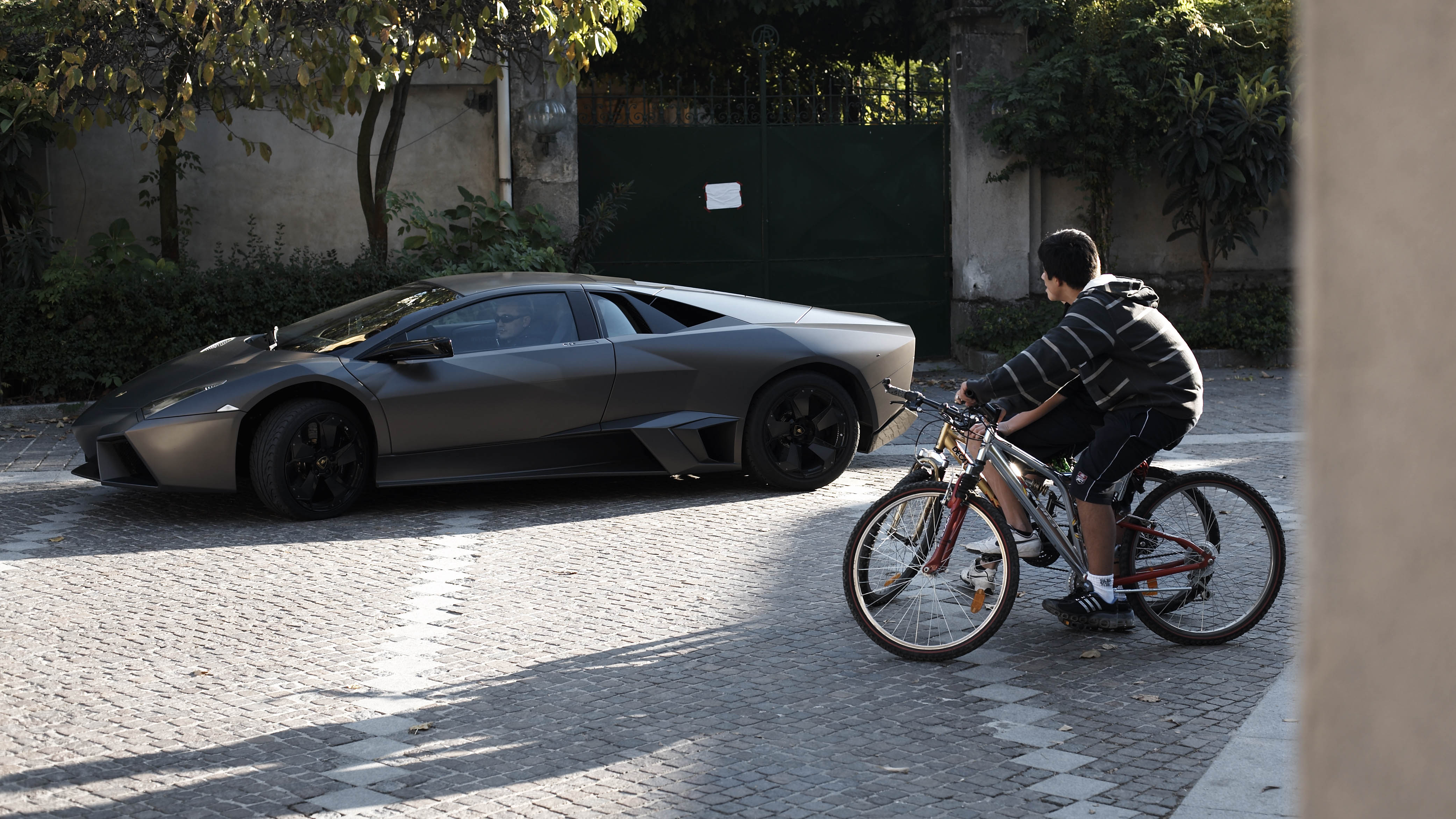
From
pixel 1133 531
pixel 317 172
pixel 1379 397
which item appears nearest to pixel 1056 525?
pixel 1133 531

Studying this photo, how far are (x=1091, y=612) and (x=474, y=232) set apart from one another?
8974mm

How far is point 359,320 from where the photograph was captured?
7.96 metres

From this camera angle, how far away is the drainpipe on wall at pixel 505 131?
13.3 meters

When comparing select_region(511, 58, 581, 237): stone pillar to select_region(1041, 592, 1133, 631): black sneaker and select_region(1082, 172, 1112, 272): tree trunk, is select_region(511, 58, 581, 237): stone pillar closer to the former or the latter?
select_region(1082, 172, 1112, 272): tree trunk

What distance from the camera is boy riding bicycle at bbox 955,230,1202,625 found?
4941 mm

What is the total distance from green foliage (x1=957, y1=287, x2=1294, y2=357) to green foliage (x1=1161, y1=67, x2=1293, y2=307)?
2.46 feet

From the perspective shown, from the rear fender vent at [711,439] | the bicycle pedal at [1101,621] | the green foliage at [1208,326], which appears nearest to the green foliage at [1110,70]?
the green foliage at [1208,326]

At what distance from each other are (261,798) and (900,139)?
11.9 metres

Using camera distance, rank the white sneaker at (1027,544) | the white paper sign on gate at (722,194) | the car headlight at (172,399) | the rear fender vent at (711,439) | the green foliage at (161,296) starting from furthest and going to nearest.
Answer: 1. the white paper sign on gate at (722,194)
2. the green foliage at (161,296)
3. the rear fender vent at (711,439)
4. the car headlight at (172,399)
5. the white sneaker at (1027,544)

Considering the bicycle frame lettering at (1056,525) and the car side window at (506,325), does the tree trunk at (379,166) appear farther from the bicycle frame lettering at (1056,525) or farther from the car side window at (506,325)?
the bicycle frame lettering at (1056,525)

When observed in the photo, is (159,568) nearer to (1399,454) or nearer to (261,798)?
(261,798)

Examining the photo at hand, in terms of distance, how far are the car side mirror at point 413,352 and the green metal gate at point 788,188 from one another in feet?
21.0

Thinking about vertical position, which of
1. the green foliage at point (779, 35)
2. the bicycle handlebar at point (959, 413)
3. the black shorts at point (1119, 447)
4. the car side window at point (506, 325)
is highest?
the green foliage at point (779, 35)

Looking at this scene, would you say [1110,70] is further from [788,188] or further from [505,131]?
[505,131]
